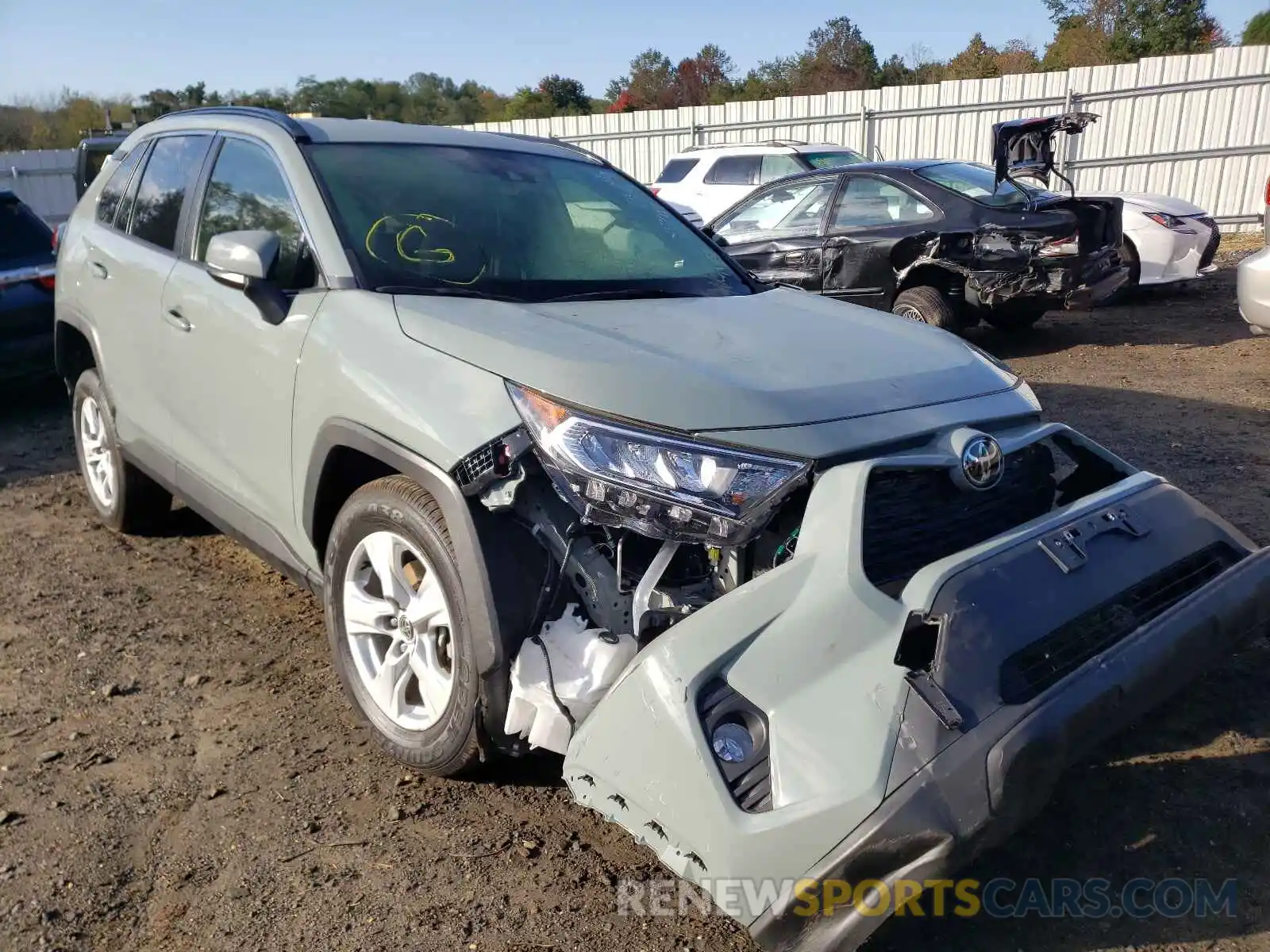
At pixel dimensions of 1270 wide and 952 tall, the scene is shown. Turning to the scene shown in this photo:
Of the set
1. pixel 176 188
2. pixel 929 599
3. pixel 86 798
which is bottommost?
pixel 86 798

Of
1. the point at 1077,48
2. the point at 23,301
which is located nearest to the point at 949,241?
the point at 23,301

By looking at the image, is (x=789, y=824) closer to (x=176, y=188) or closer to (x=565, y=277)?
(x=565, y=277)

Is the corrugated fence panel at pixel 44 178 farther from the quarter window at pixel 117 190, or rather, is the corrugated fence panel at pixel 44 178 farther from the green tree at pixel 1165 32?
the green tree at pixel 1165 32

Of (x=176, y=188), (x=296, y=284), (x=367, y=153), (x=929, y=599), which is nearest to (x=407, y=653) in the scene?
(x=296, y=284)

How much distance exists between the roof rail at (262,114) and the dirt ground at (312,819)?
5.95 feet

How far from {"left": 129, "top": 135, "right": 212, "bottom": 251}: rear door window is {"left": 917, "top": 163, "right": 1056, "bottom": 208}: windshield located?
247 inches

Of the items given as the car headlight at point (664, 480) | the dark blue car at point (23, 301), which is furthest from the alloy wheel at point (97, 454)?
the car headlight at point (664, 480)

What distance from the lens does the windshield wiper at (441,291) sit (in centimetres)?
299

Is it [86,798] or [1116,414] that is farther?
[1116,414]

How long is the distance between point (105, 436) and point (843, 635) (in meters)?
3.93

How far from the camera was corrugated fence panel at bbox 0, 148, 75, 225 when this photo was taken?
1786 centimetres

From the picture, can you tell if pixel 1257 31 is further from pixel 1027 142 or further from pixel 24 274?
pixel 24 274

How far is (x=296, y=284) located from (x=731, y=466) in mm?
1635

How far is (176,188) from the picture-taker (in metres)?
4.09
